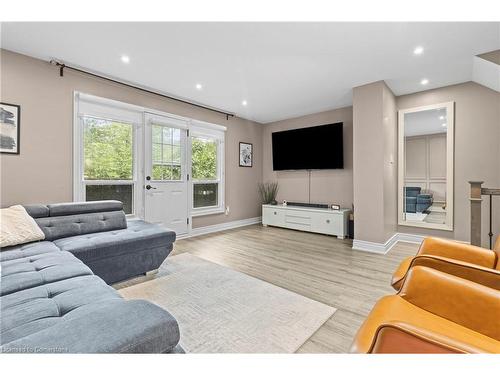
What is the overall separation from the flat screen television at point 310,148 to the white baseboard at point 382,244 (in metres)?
1.52

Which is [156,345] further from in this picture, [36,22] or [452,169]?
[452,169]

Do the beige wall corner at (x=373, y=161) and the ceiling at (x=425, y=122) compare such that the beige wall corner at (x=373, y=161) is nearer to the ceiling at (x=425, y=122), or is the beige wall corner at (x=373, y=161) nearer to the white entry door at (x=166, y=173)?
the ceiling at (x=425, y=122)

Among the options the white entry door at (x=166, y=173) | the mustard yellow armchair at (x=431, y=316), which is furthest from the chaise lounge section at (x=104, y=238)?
the mustard yellow armchair at (x=431, y=316)

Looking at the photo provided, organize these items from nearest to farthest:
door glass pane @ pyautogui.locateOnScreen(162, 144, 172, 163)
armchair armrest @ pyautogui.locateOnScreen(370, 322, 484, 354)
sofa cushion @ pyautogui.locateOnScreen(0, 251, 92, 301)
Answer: armchair armrest @ pyautogui.locateOnScreen(370, 322, 484, 354) < sofa cushion @ pyautogui.locateOnScreen(0, 251, 92, 301) < door glass pane @ pyautogui.locateOnScreen(162, 144, 172, 163)

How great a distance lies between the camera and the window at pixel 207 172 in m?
4.53

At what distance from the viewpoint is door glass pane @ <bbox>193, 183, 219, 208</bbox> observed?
15.0ft

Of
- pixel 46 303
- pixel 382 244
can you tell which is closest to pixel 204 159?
pixel 382 244

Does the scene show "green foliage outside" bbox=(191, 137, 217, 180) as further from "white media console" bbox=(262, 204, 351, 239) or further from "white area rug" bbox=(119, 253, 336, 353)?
"white area rug" bbox=(119, 253, 336, 353)

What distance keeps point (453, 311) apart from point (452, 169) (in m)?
3.37

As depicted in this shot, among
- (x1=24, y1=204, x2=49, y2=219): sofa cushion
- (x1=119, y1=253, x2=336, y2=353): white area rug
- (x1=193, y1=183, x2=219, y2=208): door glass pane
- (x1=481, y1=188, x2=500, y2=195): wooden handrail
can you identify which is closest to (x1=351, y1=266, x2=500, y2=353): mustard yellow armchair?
(x1=119, y1=253, x2=336, y2=353): white area rug

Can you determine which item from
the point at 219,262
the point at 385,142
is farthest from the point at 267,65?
the point at 219,262

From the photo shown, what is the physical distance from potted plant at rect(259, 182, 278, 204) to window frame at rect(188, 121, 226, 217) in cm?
117

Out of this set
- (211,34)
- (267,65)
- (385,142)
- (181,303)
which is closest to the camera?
(181,303)
